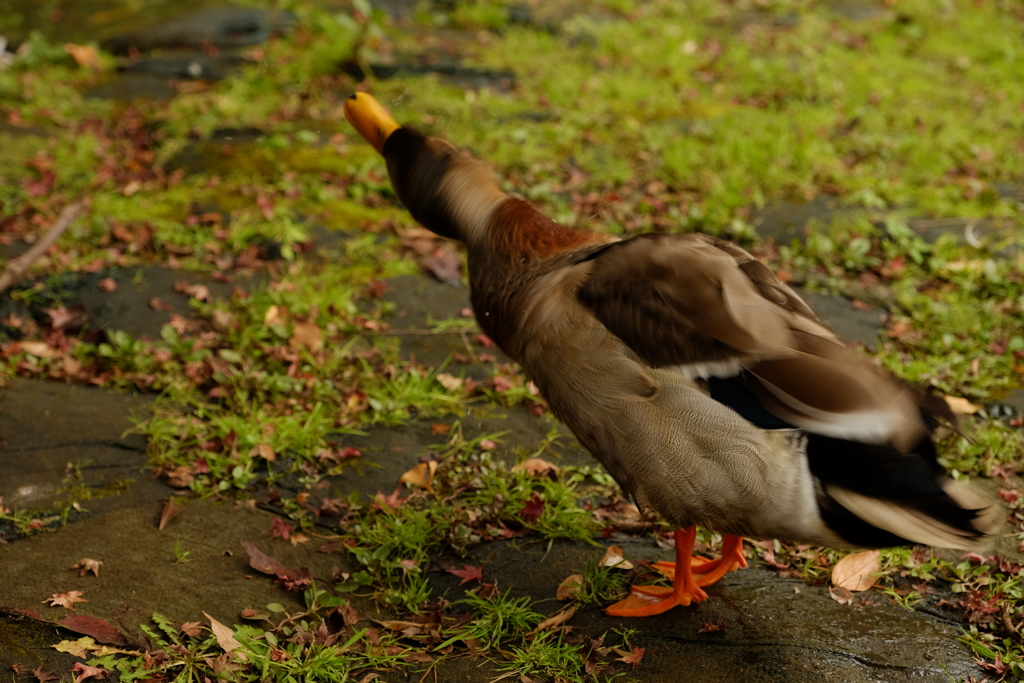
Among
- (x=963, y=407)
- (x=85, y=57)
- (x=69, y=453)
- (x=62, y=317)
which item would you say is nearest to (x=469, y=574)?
(x=69, y=453)

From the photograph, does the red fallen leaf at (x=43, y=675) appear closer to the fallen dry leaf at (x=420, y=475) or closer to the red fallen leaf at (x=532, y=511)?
the fallen dry leaf at (x=420, y=475)

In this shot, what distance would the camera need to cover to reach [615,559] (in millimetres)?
3156

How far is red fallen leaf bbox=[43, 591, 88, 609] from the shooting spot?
105 inches

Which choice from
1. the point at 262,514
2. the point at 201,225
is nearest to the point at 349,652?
the point at 262,514

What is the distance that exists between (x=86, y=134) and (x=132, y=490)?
4.39 meters

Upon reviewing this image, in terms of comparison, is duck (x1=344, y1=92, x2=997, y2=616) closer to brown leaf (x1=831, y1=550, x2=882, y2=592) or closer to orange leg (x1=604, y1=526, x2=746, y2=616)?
orange leg (x1=604, y1=526, x2=746, y2=616)

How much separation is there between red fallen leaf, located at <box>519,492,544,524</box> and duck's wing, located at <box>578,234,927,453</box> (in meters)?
1.03

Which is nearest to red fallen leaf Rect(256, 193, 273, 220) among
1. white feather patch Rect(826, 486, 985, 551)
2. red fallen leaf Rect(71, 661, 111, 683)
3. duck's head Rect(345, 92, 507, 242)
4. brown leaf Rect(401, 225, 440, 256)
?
brown leaf Rect(401, 225, 440, 256)

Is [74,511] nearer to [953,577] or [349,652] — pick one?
[349,652]

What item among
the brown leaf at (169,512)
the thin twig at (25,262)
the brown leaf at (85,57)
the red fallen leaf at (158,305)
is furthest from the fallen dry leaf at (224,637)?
the brown leaf at (85,57)

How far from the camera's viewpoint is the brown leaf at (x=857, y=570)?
2.99 metres

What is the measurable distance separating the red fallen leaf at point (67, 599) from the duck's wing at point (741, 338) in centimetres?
184

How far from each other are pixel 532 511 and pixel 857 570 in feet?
3.87

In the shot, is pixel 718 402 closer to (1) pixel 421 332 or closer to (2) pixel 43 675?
(2) pixel 43 675
